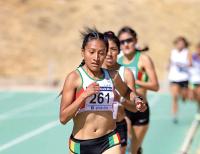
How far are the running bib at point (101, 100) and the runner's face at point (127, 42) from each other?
266 centimetres

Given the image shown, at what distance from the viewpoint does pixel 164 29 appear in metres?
41.1

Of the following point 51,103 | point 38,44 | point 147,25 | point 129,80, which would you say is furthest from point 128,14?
point 129,80

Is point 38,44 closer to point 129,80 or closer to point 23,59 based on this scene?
point 23,59

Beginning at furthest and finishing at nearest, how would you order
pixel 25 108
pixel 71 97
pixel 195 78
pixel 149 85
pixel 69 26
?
1. pixel 69 26
2. pixel 25 108
3. pixel 195 78
4. pixel 149 85
5. pixel 71 97

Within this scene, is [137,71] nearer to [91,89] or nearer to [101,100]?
[101,100]

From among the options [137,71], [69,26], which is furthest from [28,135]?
[69,26]

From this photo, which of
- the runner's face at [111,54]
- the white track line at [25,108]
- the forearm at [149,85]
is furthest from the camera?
the white track line at [25,108]

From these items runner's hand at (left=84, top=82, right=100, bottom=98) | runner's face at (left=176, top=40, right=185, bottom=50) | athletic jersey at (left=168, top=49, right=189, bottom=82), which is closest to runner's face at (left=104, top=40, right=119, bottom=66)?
runner's hand at (left=84, top=82, right=100, bottom=98)

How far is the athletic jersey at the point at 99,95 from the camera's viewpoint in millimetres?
5500

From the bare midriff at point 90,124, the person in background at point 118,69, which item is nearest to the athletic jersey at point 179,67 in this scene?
the person in background at point 118,69

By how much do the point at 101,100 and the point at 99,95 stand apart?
0.05 m

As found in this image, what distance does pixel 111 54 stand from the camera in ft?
23.2

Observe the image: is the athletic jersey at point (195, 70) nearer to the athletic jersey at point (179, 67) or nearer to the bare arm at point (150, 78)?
the athletic jersey at point (179, 67)

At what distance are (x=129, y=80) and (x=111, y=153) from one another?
1.31m
